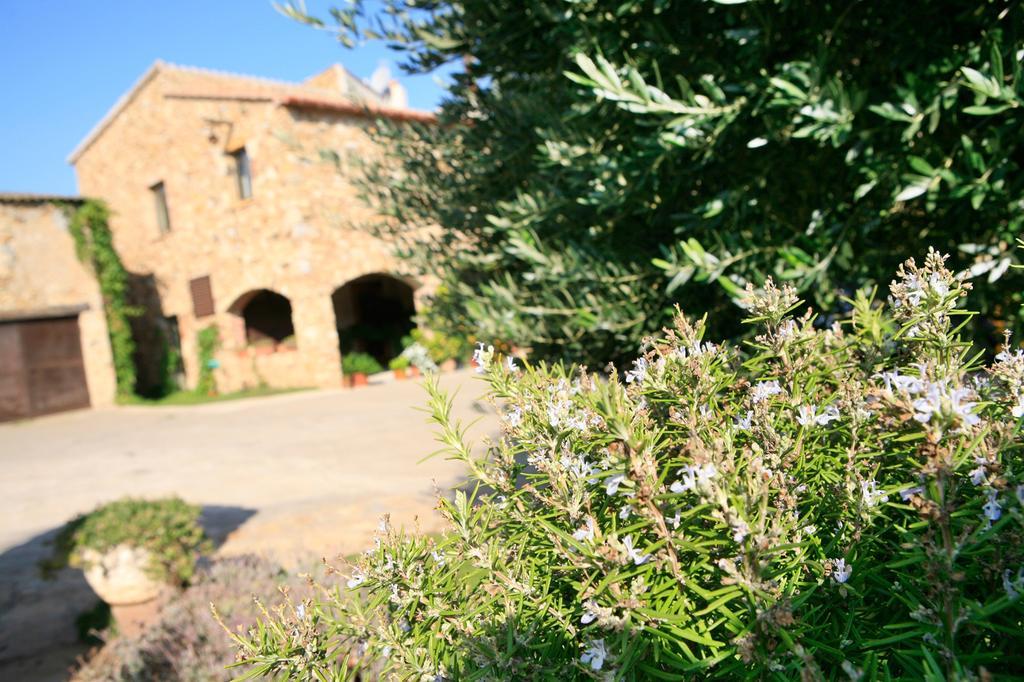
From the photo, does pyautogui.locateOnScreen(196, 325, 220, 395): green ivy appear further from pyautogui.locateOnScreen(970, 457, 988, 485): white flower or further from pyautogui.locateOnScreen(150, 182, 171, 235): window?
pyautogui.locateOnScreen(970, 457, 988, 485): white flower

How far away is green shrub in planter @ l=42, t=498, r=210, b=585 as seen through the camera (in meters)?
4.51

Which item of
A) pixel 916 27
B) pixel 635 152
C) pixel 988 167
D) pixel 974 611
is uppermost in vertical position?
pixel 916 27

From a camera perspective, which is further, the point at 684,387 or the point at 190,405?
the point at 190,405

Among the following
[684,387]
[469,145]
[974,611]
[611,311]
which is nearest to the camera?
[974,611]

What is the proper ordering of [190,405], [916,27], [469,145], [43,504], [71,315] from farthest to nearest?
[71,315] < [190,405] < [43,504] < [469,145] < [916,27]

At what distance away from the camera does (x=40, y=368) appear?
65.7 ft

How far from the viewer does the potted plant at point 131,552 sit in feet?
14.7

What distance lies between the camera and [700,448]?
90cm

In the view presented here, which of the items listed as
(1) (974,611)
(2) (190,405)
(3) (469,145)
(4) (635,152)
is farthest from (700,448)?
(2) (190,405)

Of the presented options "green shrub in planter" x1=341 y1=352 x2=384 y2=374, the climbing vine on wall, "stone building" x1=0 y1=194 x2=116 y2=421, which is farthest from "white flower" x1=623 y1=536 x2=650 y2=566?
the climbing vine on wall

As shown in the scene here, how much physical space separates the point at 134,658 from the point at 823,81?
14.5ft

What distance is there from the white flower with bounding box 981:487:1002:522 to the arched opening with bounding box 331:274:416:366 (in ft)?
70.6

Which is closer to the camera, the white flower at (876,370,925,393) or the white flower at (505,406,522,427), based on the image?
the white flower at (876,370,925,393)

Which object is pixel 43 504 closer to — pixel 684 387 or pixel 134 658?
pixel 134 658
